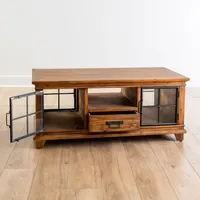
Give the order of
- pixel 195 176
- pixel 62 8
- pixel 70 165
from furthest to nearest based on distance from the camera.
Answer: pixel 62 8 → pixel 70 165 → pixel 195 176

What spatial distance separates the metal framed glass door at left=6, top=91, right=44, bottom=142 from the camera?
1.90m

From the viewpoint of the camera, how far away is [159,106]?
209 cm

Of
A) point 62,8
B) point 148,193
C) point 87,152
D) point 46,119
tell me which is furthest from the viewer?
point 62,8

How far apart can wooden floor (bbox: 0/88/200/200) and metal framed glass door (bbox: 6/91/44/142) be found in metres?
0.09

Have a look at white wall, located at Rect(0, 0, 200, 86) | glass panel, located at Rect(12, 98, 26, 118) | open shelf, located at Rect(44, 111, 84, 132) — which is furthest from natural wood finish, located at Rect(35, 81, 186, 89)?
white wall, located at Rect(0, 0, 200, 86)

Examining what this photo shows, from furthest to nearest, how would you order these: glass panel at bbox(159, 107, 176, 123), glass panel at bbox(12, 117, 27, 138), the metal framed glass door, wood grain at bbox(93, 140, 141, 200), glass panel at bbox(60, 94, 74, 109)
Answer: glass panel at bbox(60, 94, 74, 109), glass panel at bbox(12, 117, 27, 138), glass panel at bbox(159, 107, 176, 123), the metal framed glass door, wood grain at bbox(93, 140, 141, 200)

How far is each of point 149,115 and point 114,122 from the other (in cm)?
24

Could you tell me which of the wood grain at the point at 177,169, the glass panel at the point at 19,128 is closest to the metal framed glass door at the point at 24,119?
the glass panel at the point at 19,128

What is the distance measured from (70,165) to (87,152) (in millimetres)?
188

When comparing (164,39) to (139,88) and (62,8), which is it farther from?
(139,88)

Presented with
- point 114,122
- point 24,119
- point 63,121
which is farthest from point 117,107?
point 24,119

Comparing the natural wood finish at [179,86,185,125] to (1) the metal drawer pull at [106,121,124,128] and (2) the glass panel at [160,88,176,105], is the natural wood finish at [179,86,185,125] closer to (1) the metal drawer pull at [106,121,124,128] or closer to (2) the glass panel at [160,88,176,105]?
(2) the glass panel at [160,88,176,105]

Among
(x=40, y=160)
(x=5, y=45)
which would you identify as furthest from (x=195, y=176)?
(x=5, y=45)

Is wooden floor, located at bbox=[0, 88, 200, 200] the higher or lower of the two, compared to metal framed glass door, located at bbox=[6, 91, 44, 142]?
lower
